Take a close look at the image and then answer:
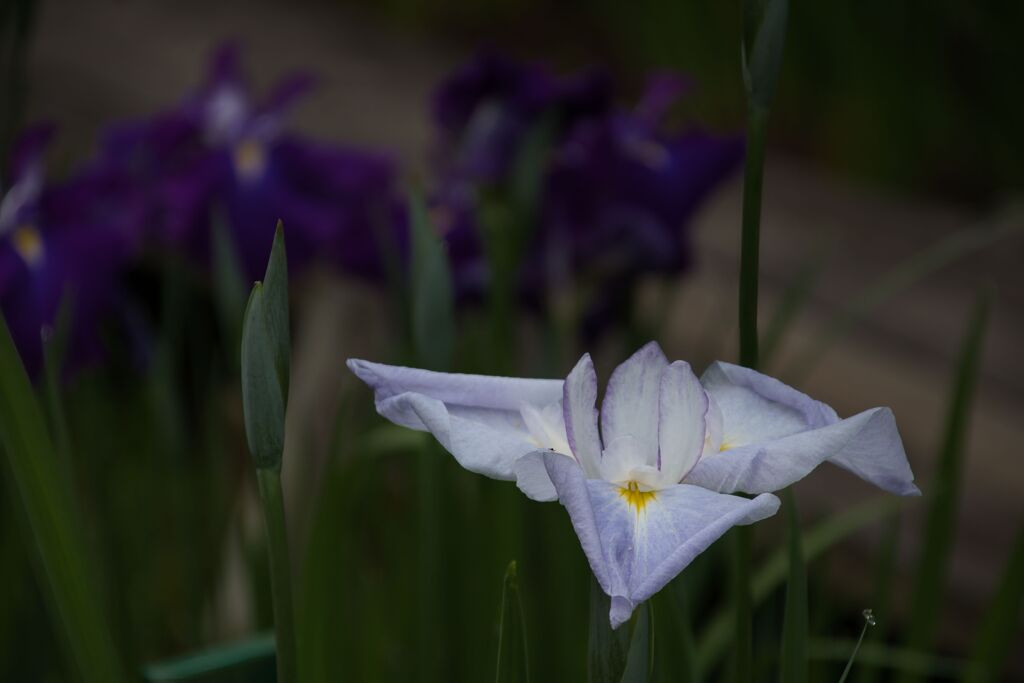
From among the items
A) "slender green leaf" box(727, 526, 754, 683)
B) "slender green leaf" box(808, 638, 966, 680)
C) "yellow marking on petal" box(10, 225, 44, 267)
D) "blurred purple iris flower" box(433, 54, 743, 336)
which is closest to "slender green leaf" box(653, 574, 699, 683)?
"slender green leaf" box(727, 526, 754, 683)

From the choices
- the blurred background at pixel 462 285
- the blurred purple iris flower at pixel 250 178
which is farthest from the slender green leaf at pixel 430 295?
the blurred purple iris flower at pixel 250 178

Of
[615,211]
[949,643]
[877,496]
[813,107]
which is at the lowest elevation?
[949,643]

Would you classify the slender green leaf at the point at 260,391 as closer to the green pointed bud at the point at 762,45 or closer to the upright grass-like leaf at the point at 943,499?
the green pointed bud at the point at 762,45

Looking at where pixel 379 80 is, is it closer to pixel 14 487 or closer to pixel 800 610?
pixel 14 487

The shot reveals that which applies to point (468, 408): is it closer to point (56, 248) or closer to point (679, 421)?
point (679, 421)

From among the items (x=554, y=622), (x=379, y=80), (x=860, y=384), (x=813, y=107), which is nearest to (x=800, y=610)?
(x=554, y=622)

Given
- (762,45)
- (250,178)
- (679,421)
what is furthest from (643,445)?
(250,178)
